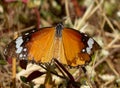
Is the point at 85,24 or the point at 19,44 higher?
the point at 85,24

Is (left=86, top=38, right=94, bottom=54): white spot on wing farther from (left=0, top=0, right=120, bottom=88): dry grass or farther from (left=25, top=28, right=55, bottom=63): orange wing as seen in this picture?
(left=0, top=0, right=120, bottom=88): dry grass

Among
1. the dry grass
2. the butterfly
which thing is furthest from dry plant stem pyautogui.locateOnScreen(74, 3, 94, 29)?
the butterfly

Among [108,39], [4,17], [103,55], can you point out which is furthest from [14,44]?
[108,39]

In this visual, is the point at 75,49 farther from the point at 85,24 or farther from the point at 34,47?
the point at 85,24

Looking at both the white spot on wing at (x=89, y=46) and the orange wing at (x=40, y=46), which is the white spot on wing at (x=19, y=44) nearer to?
the orange wing at (x=40, y=46)

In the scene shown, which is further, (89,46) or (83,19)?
(83,19)

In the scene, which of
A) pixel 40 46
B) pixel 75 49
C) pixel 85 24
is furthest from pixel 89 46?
pixel 85 24

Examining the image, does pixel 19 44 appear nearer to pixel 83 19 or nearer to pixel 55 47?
pixel 55 47

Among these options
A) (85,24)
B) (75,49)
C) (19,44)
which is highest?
(85,24)
